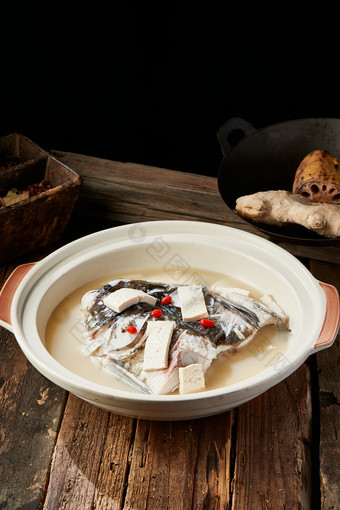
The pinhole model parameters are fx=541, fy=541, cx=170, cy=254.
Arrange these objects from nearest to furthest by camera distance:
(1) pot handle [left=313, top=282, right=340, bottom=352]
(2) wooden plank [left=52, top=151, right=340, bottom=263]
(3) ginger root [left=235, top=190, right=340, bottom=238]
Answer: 1. (1) pot handle [left=313, top=282, right=340, bottom=352]
2. (3) ginger root [left=235, top=190, right=340, bottom=238]
3. (2) wooden plank [left=52, top=151, right=340, bottom=263]

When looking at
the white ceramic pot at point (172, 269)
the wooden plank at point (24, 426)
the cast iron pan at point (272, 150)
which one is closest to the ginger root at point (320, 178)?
the cast iron pan at point (272, 150)

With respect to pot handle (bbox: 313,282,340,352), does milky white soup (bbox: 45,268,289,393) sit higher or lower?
lower

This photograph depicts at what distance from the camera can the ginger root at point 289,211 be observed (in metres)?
2.03

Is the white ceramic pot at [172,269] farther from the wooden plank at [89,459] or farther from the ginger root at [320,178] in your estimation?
the ginger root at [320,178]

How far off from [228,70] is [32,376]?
194 cm

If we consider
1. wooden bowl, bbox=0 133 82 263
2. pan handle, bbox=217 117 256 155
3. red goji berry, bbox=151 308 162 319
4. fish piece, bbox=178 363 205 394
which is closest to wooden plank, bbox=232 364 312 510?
fish piece, bbox=178 363 205 394

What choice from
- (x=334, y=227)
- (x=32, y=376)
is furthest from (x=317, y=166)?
(x=32, y=376)

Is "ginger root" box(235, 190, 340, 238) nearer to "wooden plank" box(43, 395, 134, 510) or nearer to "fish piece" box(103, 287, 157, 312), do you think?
"fish piece" box(103, 287, 157, 312)

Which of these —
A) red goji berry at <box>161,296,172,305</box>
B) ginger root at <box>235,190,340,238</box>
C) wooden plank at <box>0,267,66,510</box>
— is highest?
ginger root at <box>235,190,340,238</box>

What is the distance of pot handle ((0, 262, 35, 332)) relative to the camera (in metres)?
1.78

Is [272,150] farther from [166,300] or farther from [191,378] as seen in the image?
[191,378]

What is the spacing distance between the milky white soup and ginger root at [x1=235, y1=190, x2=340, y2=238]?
0.99 ft

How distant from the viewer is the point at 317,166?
7.07 ft

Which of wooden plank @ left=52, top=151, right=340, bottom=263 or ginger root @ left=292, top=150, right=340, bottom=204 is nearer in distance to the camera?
ginger root @ left=292, top=150, right=340, bottom=204
